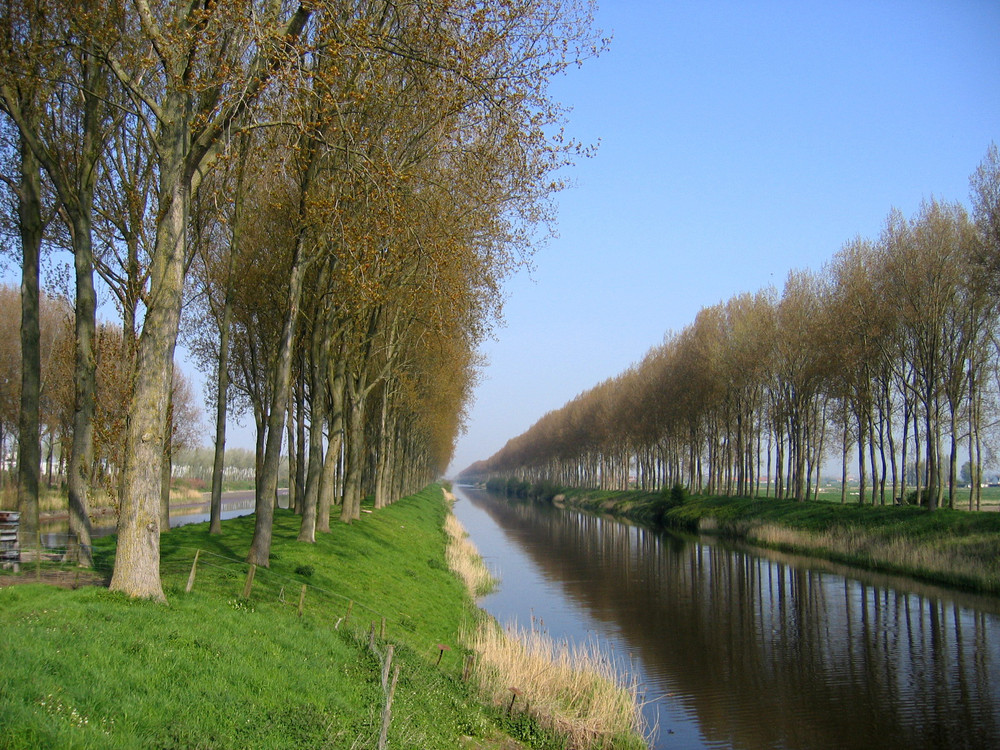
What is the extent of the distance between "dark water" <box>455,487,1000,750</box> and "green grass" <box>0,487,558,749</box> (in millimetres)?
5780

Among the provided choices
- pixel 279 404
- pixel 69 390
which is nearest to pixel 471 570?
pixel 279 404

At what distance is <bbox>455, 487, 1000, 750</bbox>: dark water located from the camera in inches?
611

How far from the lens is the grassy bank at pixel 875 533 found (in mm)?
29375

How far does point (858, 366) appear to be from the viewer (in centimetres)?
4288

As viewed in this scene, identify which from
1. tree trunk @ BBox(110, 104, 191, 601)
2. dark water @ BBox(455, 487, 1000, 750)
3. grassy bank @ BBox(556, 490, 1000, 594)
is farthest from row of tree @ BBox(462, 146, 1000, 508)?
tree trunk @ BBox(110, 104, 191, 601)

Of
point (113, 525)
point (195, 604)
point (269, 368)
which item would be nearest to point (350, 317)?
point (269, 368)

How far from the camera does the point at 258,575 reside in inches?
640

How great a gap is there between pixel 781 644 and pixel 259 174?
19.7 meters

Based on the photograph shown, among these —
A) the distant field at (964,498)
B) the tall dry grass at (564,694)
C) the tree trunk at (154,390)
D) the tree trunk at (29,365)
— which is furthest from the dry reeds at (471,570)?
the distant field at (964,498)

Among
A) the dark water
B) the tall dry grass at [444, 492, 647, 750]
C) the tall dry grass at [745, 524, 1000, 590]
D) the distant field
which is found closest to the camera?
the tall dry grass at [444, 492, 647, 750]

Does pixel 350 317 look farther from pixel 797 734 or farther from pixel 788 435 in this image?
pixel 788 435

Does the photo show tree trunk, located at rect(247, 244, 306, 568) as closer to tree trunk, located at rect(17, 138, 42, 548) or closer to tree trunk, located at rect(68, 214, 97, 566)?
tree trunk, located at rect(68, 214, 97, 566)

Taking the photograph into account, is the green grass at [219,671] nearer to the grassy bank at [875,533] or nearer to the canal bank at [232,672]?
the canal bank at [232,672]

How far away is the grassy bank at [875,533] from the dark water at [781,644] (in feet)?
4.06
